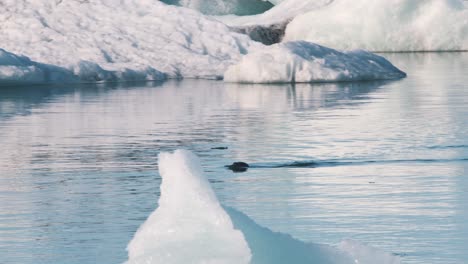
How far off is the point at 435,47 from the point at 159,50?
15.0 meters

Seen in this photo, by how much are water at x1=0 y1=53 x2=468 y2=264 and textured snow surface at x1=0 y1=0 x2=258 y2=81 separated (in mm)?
4422

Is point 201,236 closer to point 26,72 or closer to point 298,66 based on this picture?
point 26,72

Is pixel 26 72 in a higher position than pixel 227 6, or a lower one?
lower

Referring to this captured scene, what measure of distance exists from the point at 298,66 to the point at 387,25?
1498cm

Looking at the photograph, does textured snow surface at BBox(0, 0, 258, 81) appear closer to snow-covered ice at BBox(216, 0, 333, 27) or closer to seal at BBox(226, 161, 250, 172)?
snow-covered ice at BBox(216, 0, 333, 27)

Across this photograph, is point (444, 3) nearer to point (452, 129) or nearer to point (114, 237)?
point (452, 129)

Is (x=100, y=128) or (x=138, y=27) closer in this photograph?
(x=100, y=128)

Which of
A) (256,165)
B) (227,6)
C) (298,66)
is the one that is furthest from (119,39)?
(227,6)

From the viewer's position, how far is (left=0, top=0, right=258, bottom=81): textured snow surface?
27180 millimetres

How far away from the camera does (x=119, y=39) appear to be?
28328mm

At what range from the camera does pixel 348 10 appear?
4003 cm

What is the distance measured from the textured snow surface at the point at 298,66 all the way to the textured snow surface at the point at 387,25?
537 inches

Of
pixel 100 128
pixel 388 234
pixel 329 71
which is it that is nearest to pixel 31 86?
pixel 329 71

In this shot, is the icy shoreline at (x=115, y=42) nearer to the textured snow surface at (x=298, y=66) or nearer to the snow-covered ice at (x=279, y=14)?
the textured snow surface at (x=298, y=66)
